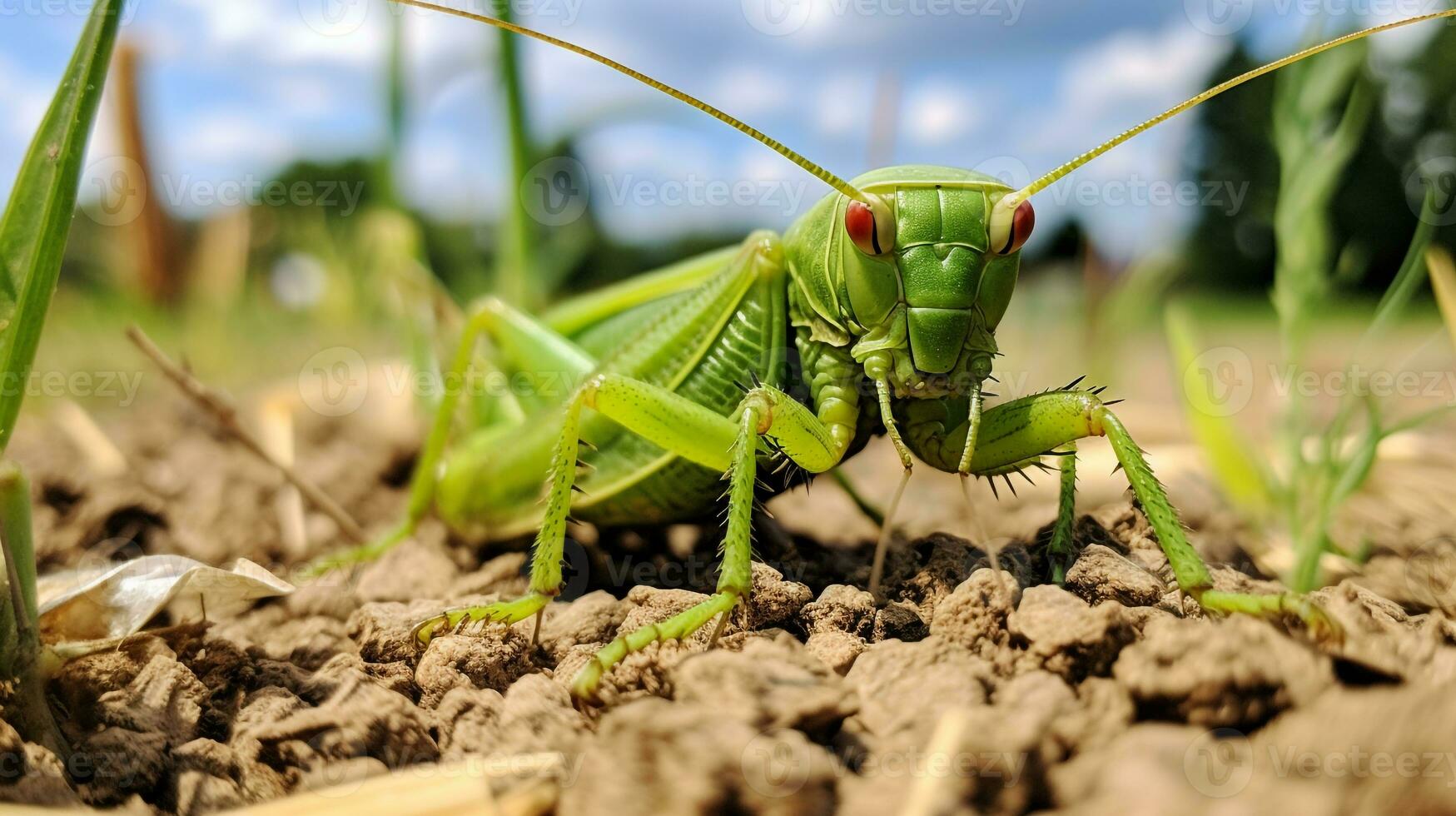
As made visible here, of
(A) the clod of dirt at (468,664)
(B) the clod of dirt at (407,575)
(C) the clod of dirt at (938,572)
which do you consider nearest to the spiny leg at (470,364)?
(B) the clod of dirt at (407,575)

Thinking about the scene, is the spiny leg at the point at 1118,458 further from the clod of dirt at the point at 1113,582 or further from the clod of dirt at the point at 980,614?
the clod of dirt at the point at 980,614

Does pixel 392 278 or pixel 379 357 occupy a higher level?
pixel 392 278

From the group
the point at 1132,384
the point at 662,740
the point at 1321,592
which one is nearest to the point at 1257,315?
the point at 1132,384

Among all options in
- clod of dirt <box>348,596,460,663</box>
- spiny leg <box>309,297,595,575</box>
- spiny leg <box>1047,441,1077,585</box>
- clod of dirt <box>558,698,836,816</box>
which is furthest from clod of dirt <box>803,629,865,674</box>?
spiny leg <box>309,297,595,575</box>

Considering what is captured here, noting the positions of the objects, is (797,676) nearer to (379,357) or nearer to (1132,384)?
(379,357)

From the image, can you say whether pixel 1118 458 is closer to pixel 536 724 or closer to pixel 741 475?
pixel 741 475

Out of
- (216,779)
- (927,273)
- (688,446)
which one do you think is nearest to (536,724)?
(216,779)

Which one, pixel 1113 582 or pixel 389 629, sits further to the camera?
pixel 389 629
